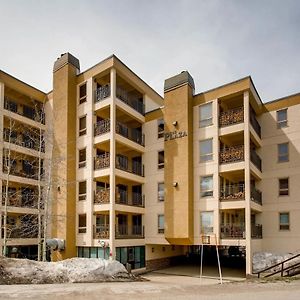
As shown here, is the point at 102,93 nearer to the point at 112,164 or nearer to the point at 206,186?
the point at 112,164

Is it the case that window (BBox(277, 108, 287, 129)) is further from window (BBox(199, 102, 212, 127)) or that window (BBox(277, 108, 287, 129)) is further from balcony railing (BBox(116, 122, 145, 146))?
balcony railing (BBox(116, 122, 145, 146))

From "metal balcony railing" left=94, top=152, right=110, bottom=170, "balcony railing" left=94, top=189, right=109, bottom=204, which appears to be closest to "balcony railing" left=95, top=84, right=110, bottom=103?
"metal balcony railing" left=94, top=152, right=110, bottom=170

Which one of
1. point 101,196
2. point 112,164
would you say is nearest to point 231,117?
point 112,164

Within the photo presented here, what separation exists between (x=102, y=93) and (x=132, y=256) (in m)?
12.8

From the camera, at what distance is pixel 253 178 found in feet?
86.6

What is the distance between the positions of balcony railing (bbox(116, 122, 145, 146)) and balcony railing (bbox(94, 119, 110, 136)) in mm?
1026

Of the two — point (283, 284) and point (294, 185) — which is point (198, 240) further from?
point (283, 284)

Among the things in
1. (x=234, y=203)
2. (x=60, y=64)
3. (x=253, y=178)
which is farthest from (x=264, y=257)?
(x=60, y=64)

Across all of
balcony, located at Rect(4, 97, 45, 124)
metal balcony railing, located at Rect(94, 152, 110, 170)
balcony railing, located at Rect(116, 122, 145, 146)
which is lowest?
metal balcony railing, located at Rect(94, 152, 110, 170)

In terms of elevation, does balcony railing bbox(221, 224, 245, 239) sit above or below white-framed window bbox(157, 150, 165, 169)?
below

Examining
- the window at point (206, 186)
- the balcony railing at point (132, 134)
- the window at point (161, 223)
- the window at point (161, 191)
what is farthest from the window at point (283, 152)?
the balcony railing at point (132, 134)

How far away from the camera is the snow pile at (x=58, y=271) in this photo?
51.9 feet

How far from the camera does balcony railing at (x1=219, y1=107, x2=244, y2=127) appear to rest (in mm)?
24547

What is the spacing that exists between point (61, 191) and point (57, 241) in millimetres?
3887
